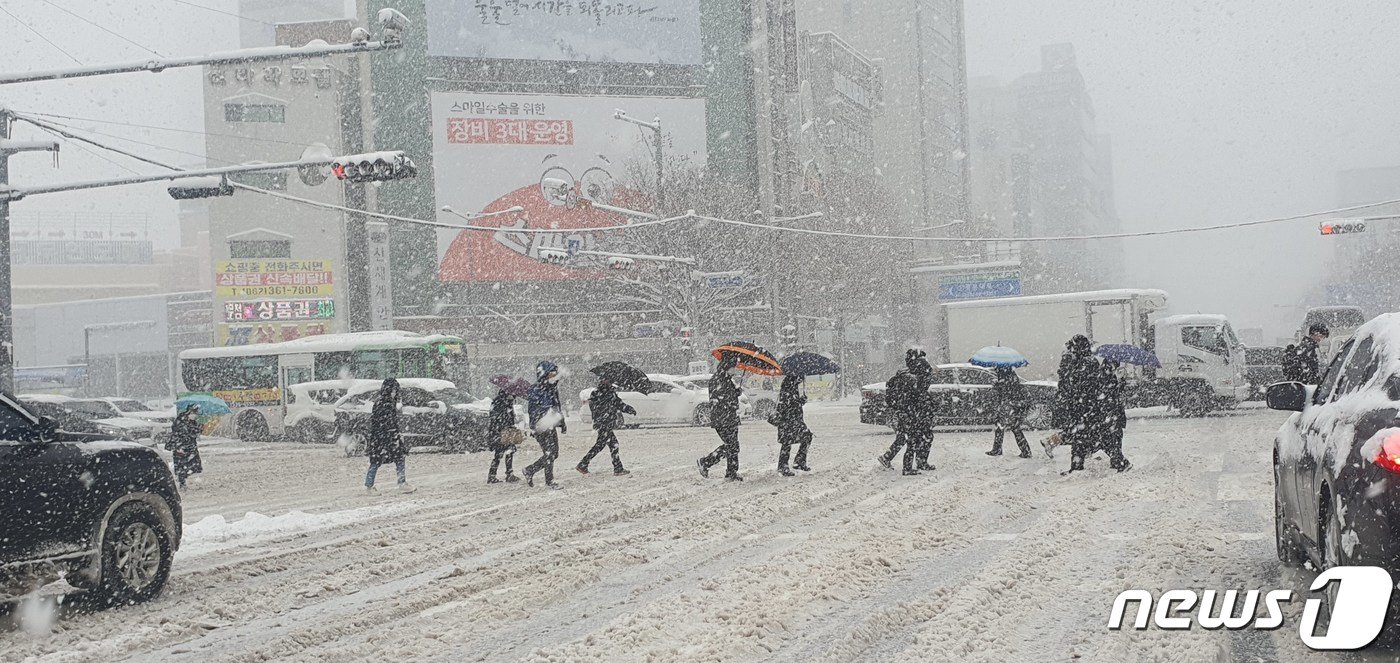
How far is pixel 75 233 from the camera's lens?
6048 inches

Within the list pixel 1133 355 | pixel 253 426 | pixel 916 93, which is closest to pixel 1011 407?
pixel 1133 355

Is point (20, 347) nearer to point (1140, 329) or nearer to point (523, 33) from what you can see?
point (523, 33)

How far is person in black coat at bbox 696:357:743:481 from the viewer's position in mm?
15719

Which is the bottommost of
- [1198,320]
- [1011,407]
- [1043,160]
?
[1011,407]

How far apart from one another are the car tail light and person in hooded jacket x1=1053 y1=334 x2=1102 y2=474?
10.4 metres

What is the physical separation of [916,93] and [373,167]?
100 metres

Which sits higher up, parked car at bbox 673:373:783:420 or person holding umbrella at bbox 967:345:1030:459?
person holding umbrella at bbox 967:345:1030:459

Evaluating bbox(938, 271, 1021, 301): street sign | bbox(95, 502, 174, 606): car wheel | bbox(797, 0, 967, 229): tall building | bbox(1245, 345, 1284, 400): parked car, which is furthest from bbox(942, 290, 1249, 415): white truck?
bbox(797, 0, 967, 229): tall building

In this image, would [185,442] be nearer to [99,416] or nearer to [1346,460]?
[99,416]

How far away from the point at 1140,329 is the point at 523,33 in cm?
4459

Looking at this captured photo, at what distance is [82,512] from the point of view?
7.79 metres

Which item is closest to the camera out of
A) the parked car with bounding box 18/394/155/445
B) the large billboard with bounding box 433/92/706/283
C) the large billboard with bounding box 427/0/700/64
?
the parked car with bounding box 18/394/155/445

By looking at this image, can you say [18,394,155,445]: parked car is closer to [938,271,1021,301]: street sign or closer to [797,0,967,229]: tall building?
[938,271,1021,301]: street sign

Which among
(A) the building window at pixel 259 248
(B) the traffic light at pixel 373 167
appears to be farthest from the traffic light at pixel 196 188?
(A) the building window at pixel 259 248
